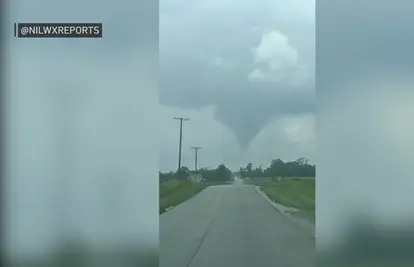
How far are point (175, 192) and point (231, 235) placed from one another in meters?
0.35

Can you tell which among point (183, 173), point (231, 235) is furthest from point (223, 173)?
point (231, 235)

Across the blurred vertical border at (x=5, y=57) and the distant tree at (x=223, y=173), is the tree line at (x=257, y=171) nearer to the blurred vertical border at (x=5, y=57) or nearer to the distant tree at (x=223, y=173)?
the distant tree at (x=223, y=173)

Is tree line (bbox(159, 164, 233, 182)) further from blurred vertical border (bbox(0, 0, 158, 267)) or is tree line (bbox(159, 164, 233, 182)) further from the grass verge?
the grass verge

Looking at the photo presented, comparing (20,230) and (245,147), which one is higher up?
(245,147)

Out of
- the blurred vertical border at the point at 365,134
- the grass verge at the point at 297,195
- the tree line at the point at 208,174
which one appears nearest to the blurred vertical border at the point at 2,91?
the tree line at the point at 208,174

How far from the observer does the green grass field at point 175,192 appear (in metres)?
3.02

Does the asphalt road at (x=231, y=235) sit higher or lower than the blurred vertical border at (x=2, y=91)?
lower

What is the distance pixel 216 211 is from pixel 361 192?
0.72 metres

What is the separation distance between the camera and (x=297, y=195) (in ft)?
9.88

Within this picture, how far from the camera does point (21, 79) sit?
122 inches

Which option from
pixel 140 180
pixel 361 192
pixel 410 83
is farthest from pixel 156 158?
pixel 410 83

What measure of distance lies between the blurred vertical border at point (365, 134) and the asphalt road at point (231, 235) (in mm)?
142

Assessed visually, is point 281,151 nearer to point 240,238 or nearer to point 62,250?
point 240,238

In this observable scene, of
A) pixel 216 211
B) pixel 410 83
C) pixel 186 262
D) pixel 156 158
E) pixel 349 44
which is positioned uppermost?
pixel 349 44
